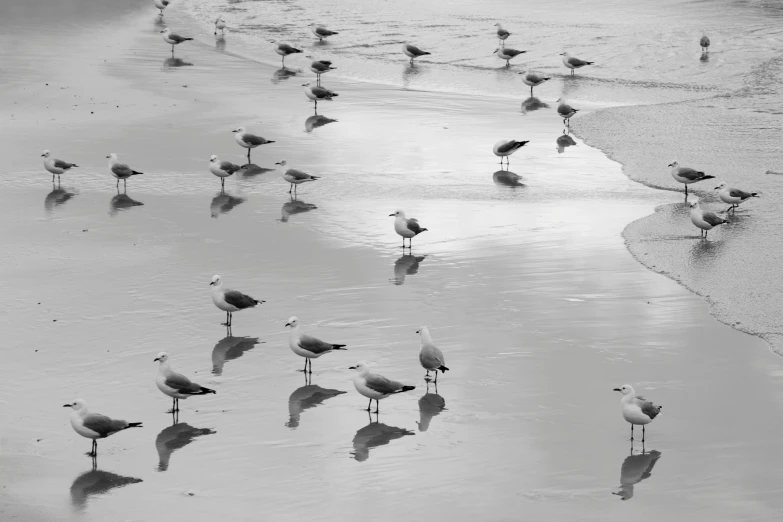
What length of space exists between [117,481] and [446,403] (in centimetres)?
334

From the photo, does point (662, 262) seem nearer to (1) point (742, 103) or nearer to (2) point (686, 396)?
(2) point (686, 396)

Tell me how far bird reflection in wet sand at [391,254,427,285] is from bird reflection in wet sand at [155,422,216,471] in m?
4.66

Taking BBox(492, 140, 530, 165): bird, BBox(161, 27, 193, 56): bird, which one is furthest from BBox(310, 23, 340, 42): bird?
BBox(492, 140, 530, 165): bird

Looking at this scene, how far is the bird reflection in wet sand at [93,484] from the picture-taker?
902 centimetres

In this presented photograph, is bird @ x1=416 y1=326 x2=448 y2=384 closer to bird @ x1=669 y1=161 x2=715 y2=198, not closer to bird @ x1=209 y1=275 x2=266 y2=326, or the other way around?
bird @ x1=209 y1=275 x2=266 y2=326

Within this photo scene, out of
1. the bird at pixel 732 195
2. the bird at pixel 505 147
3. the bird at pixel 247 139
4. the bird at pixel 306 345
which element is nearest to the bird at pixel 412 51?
the bird at pixel 247 139

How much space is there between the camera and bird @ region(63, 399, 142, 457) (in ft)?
31.8

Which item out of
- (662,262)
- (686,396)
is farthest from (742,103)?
(686,396)

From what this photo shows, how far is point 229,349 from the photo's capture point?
12.2m

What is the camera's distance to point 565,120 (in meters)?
23.7

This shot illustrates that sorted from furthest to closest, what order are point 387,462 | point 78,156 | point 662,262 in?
point 78,156
point 662,262
point 387,462

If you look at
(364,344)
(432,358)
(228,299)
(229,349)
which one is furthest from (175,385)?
(432,358)

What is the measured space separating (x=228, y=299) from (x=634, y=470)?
541 cm

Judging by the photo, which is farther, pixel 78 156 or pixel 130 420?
pixel 78 156
